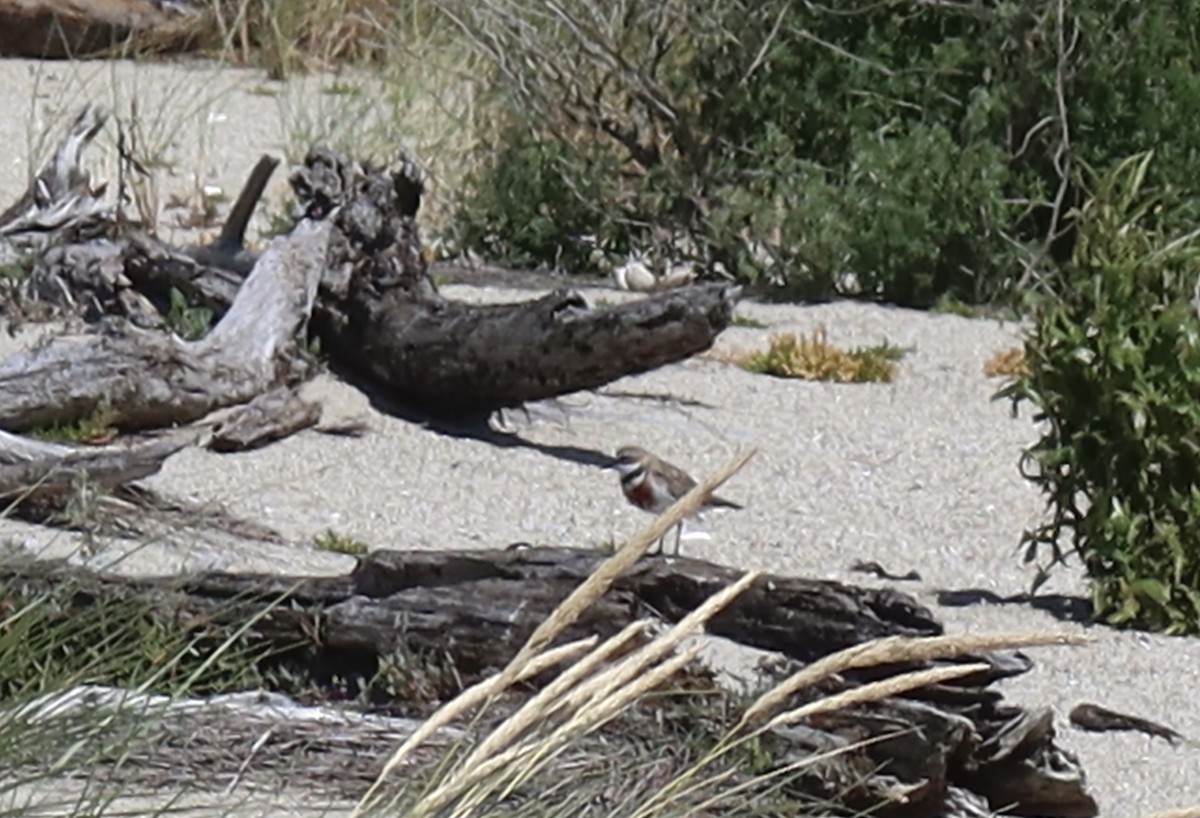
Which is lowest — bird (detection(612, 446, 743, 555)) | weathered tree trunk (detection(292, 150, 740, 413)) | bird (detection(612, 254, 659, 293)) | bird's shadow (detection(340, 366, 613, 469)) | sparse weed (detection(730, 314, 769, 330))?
bird (detection(612, 254, 659, 293))

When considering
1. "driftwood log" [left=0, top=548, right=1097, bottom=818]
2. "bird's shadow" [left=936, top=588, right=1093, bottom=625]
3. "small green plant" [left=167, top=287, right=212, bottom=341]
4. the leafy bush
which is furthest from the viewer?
the leafy bush

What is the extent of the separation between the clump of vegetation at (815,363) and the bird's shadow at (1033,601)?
8.26 feet

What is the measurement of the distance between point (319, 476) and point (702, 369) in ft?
6.76

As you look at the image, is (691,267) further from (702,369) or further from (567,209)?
(702,369)

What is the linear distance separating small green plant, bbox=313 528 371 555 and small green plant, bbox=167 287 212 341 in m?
1.61

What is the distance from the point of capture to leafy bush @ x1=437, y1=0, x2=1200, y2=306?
1022 cm

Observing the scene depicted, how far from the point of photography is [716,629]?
15.1ft

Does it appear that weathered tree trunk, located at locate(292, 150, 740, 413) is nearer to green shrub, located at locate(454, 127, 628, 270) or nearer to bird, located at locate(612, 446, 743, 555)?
bird, located at locate(612, 446, 743, 555)

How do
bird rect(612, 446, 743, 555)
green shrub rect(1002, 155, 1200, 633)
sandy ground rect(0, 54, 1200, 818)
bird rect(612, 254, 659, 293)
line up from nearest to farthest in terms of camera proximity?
1. sandy ground rect(0, 54, 1200, 818)
2. green shrub rect(1002, 155, 1200, 633)
3. bird rect(612, 446, 743, 555)
4. bird rect(612, 254, 659, 293)

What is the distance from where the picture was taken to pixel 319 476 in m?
7.20

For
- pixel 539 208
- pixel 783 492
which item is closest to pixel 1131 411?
pixel 783 492

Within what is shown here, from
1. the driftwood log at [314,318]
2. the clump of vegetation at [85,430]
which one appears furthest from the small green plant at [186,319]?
the clump of vegetation at [85,430]

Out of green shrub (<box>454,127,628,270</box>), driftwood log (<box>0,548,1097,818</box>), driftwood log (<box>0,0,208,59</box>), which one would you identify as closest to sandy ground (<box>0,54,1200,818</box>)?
driftwood log (<box>0,548,1097,818</box>)

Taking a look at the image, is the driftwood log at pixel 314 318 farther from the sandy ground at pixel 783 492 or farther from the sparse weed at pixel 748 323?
the sparse weed at pixel 748 323
